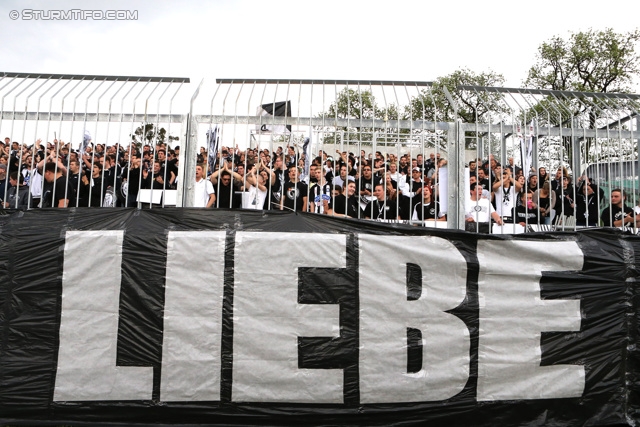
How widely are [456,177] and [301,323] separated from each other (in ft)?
9.46

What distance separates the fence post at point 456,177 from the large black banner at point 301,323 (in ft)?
4.22

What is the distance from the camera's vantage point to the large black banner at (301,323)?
4941mm

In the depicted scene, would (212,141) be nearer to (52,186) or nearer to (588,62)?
(52,186)

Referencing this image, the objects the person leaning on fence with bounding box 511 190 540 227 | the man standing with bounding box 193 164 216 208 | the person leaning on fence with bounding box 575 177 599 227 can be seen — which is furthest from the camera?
the person leaning on fence with bounding box 575 177 599 227

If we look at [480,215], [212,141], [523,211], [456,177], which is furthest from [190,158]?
[523,211]

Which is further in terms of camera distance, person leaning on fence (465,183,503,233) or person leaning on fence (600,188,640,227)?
person leaning on fence (600,188,640,227)

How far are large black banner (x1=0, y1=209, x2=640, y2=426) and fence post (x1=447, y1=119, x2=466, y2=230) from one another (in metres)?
1.29

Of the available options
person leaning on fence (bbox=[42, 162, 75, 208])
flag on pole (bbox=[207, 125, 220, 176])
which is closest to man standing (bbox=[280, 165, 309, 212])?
flag on pole (bbox=[207, 125, 220, 176])

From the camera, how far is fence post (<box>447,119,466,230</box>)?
6.70m

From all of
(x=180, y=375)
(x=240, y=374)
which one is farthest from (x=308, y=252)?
(x=180, y=375)

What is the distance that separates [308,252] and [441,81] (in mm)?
32179

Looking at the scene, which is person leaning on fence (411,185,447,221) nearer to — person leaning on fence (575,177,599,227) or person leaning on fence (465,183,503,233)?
person leaning on fence (465,183,503,233)

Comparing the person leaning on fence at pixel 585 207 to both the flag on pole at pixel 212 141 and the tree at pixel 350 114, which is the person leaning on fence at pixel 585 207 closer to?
the tree at pixel 350 114

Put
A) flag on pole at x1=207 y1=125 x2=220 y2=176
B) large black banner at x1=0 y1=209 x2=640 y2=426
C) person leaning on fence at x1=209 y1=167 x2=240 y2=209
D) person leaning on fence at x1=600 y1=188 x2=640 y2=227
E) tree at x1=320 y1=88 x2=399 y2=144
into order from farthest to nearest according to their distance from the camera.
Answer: person leaning on fence at x1=600 y1=188 x2=640 y2=227 → person leaning on fence at x1=209 y1=167 x2=240 y2=209 → flag on pole at x1=207 y1=125 x2=220 y2=176 → tree at x1=320 y1=88 x2=399 y2=144 → large black banner at x1=0 y1=209 x2=640 y2=426
